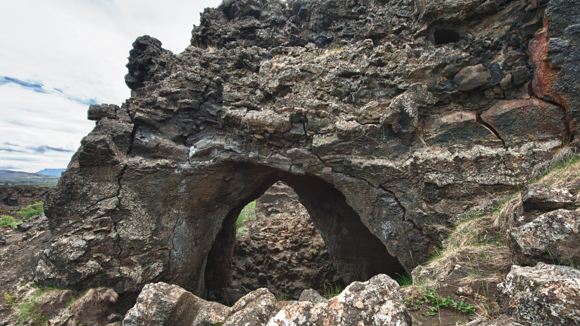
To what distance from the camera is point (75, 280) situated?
15.8ft

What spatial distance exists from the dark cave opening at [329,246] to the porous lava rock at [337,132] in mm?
1345

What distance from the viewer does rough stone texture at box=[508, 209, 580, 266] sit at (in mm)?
1992

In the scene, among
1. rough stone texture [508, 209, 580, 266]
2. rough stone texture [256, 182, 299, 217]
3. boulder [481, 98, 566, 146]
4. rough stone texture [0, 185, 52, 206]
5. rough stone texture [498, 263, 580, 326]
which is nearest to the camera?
rough stone texture [498, 263, 580, 326]

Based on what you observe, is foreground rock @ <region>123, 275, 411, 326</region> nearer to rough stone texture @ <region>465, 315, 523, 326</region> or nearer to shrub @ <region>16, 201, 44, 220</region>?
rough stone texture @ <region>465, 315, 523, 326</region>

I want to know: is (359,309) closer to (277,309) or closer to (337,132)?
(277,309)

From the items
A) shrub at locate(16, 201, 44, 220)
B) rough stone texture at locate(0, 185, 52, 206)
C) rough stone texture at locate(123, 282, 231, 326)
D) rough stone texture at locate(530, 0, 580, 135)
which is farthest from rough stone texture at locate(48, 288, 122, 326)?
rough stone texture at locate(0, 185, 52, 206)

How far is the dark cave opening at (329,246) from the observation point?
753cm

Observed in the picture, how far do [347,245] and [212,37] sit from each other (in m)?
7.48

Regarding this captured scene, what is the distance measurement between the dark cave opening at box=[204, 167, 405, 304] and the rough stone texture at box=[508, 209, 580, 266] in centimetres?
514

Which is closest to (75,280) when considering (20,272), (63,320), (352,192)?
(63,320)

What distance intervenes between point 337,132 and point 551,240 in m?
3.46

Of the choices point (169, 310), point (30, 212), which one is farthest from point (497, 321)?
point (30, 212)

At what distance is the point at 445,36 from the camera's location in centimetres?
533

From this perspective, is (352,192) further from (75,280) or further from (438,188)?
(75,280)
